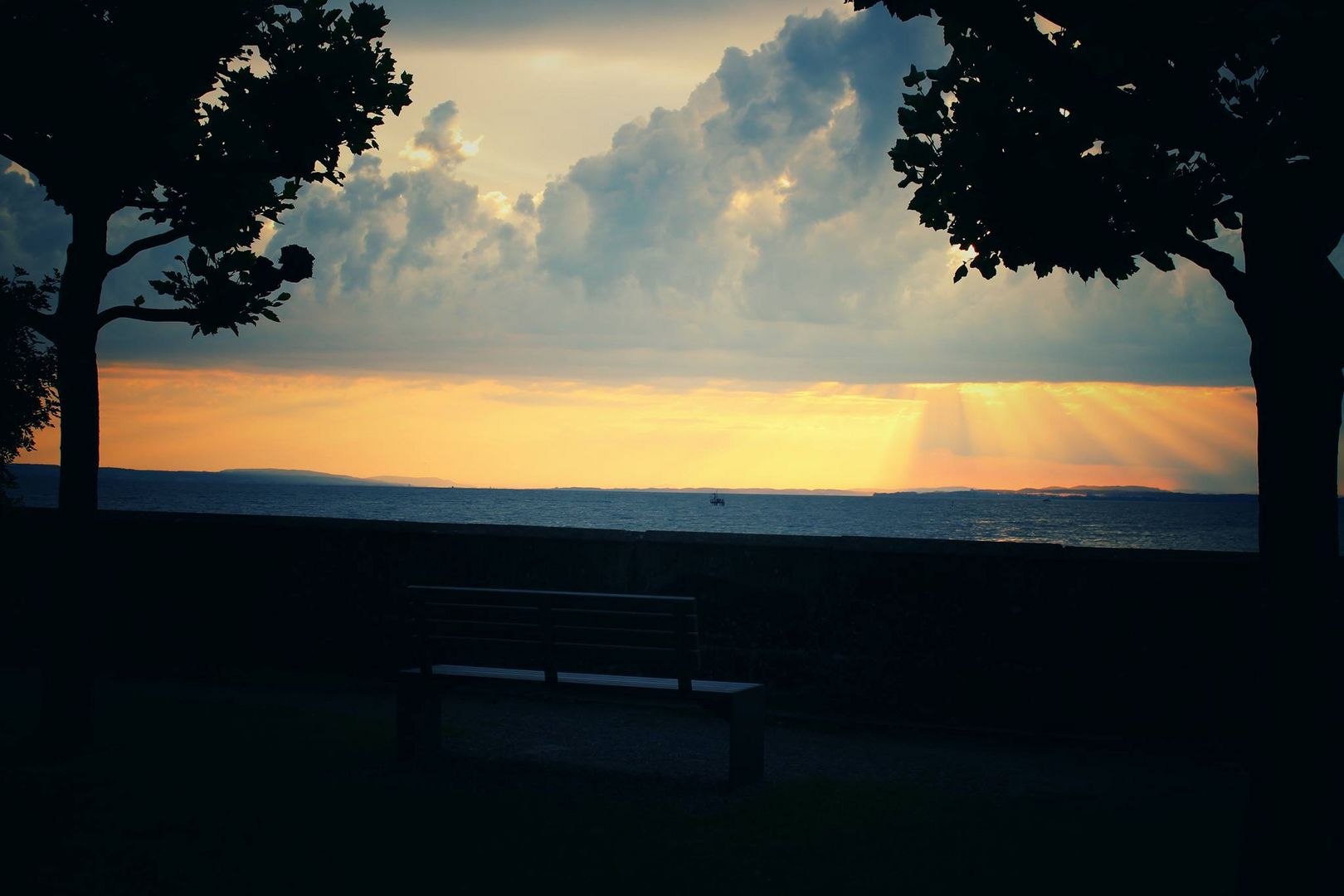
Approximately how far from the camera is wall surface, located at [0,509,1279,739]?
26.6 ft

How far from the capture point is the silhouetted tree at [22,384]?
1065cm

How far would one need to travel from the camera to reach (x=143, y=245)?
797 cm

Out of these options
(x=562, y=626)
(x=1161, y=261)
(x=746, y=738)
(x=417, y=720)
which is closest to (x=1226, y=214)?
(x=1161, y=261)

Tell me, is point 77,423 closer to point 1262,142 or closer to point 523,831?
point 523,831

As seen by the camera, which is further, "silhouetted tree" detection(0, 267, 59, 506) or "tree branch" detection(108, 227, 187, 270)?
"silhouetted tree" detection(0, 267, 59, 506)

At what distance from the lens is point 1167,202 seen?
5.39 m

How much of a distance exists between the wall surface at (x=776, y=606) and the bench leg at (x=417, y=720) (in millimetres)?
1702

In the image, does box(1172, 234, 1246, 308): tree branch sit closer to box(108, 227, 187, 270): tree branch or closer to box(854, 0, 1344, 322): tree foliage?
box(854, 0, 1344, 322): tree foliage

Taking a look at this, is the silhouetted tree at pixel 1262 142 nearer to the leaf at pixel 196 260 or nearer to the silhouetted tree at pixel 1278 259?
the silhouetted tree at pixel 1278 259

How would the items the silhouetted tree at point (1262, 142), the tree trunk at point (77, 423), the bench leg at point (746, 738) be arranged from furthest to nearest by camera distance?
the tree trunk at point (77, 423) < the bench leg at point (746, 738) < the silhouetted tree at point (1262, 142)

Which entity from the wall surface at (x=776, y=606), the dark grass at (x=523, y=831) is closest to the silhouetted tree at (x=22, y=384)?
the wall surface at (x=776, y=606)

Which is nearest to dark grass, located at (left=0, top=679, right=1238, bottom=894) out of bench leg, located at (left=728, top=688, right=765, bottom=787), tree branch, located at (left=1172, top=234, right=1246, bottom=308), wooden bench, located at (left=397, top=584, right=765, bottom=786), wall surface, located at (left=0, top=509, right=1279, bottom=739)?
bench leg, located at (left=728, top=688, right=765, bottom=787)

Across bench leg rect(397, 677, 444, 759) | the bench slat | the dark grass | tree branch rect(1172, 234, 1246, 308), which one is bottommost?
the dark grass

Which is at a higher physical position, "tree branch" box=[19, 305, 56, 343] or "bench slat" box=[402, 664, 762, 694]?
"tree branch" box=[19, 305, 56, 343]
